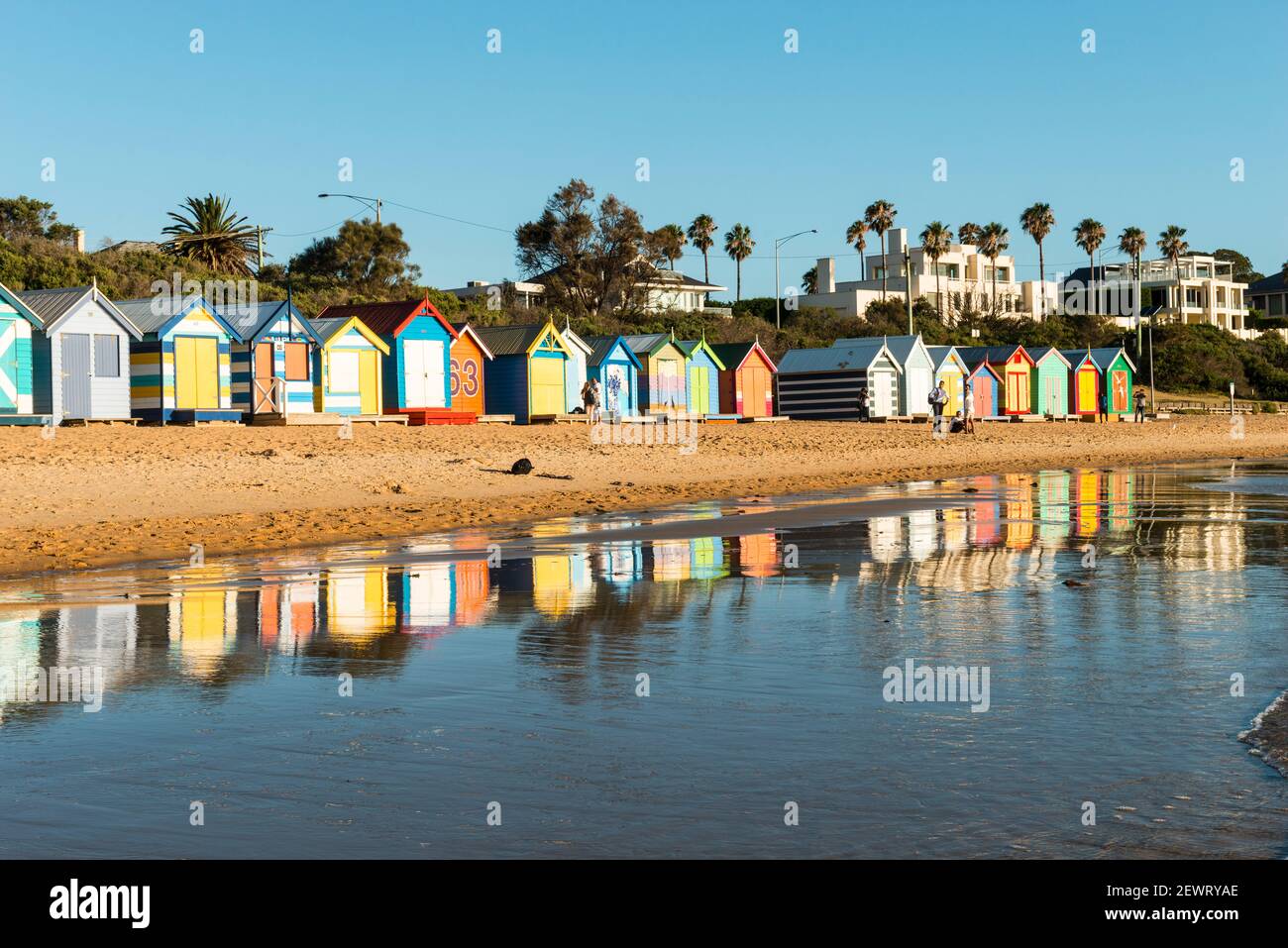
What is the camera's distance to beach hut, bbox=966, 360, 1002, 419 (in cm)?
7012

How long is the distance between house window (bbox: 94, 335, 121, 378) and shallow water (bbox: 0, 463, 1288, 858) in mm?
22115

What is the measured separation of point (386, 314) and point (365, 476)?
658 inches

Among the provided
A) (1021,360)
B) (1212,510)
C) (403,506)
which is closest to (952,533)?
(1212,510)

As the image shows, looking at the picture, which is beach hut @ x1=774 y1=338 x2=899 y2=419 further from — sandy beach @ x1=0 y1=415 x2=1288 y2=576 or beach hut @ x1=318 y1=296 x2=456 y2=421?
beach hut @ x1=318 y1=296 x2=456 y2=421

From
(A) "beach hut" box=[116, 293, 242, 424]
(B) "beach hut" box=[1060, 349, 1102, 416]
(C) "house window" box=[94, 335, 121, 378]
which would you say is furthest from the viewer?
(B) "beach hut" box=[1060, 349, 1102, 416]

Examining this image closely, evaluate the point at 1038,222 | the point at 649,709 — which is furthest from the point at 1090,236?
the point at 649,709

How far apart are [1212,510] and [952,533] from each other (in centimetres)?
628

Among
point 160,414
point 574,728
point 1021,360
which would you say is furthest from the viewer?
point 1021,360

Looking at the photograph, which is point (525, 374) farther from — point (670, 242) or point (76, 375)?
point (670, 242)

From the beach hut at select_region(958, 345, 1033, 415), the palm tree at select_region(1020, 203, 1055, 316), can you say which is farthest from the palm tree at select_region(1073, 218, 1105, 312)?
the beach hut at select_region(958, 345, 1033, 415)

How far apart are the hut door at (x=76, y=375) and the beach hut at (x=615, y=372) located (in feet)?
62.8

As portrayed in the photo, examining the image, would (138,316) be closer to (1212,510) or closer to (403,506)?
(403,506)

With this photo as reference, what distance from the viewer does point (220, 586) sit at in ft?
48.4

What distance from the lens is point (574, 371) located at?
2004 inches
